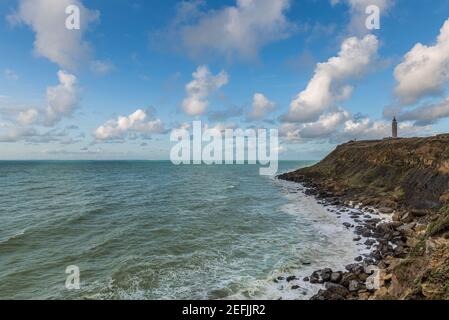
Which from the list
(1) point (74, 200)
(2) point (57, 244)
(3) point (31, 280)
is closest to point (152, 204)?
(1) point (74, 200)

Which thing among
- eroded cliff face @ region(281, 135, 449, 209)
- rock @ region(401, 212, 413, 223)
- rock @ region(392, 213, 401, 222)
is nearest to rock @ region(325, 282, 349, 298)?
rock @ region(401, 212, 413, 223)

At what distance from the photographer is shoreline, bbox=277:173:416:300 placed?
1819cm

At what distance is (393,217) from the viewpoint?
36219mm

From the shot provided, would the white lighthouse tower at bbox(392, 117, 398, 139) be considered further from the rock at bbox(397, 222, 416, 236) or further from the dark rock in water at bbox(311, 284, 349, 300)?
the dark rock in water at bbox(311, 284, 349, 300)

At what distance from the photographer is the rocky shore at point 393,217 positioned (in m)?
14.9

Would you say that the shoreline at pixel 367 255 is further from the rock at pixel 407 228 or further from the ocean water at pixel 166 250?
the ocean water at pixel 166 250

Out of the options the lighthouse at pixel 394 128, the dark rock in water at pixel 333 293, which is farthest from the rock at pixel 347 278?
the lighthouse at pixel 394 128

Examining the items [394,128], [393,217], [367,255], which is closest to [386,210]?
[393,217]

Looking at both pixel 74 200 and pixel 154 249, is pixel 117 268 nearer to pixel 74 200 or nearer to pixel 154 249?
pixel 154 249

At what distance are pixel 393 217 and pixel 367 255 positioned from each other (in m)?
14.0

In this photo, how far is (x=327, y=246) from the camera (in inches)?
1103

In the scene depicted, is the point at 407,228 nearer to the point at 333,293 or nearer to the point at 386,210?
the point at 386,210
